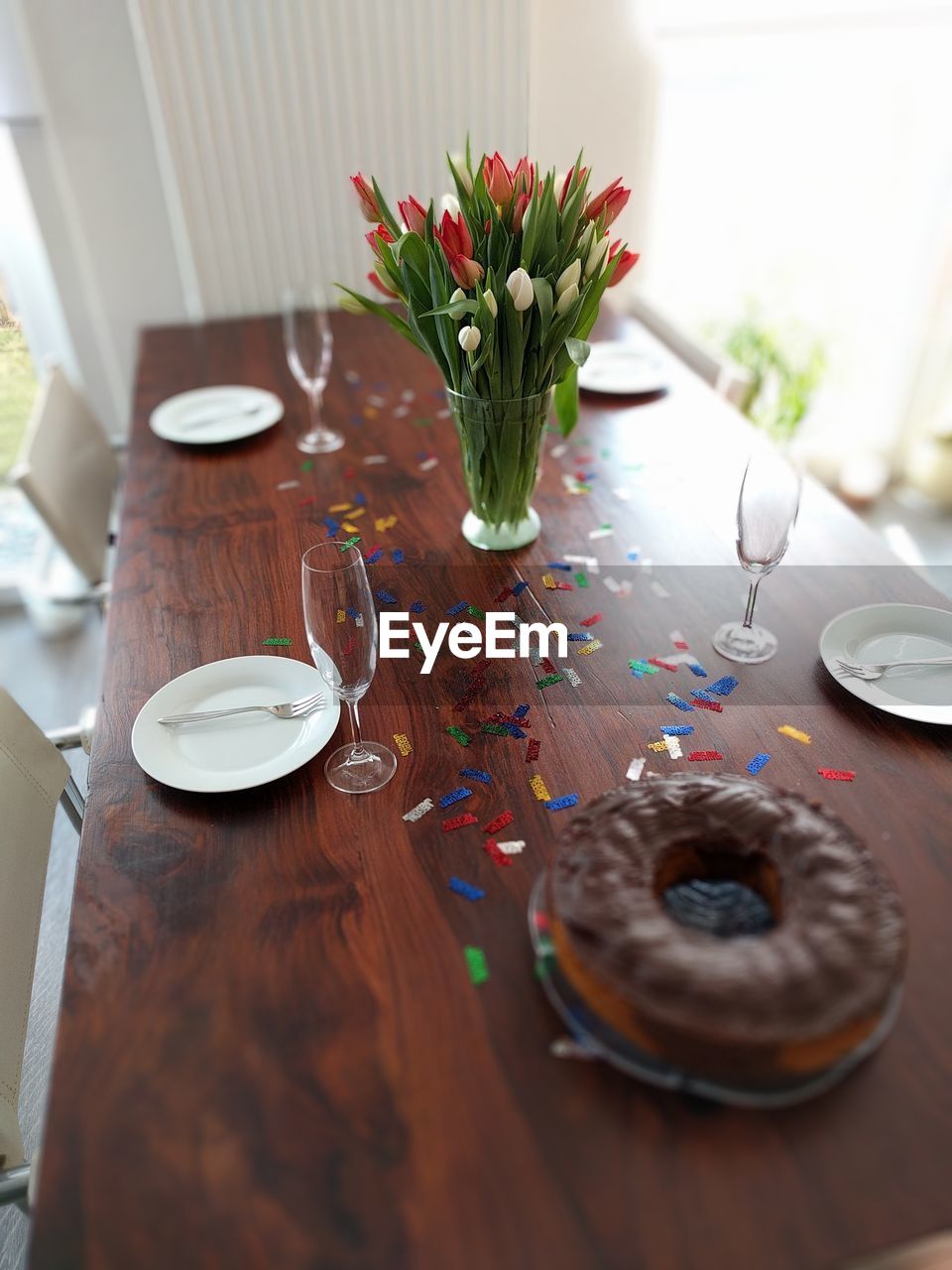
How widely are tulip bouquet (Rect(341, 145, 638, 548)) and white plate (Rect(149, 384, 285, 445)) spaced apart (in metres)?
0.56

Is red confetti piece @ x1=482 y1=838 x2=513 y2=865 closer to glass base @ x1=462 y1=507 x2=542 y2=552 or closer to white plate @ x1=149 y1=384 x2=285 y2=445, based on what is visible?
glass base @ x1=462 y1=507 x2=542 y2=552

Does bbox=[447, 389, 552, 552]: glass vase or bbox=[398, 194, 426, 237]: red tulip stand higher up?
bbox=[398, 194, 426, 237]: red tulip

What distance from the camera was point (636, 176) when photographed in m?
2.72

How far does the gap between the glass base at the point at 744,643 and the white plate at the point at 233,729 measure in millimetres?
477

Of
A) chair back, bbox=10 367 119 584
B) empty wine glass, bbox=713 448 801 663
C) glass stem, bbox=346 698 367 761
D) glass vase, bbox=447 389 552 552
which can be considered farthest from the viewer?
chair back, bbox=10 367 119 584

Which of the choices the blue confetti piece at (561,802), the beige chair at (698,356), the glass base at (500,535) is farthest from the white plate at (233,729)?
the beige chair at (698,356)

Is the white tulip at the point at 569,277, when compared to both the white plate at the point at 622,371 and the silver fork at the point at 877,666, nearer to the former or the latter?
the silver fork at the point at 877,666

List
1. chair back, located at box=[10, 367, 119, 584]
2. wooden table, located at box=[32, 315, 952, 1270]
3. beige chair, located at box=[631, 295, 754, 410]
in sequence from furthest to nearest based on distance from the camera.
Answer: beige chair, located at box=[631, 295, 754, 410] → chair back, located at box=[10, 367, 119, 584] → wooden table, located at box=[32, 315, 952, 1270]

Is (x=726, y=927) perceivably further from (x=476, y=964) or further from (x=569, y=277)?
(x=569, y=277)

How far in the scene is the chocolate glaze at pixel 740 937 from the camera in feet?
2.11

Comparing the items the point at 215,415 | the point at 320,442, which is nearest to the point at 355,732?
the point at 320,442

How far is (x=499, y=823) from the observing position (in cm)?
92

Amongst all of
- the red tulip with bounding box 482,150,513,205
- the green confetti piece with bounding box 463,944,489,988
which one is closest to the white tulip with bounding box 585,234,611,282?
the red tulip with bounding box 482,150,513,205

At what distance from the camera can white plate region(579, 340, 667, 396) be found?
5.95ft
